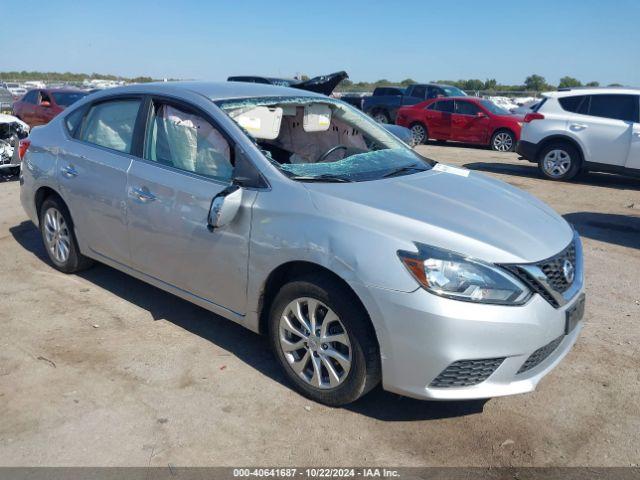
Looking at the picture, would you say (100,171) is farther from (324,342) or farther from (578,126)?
(578,126)

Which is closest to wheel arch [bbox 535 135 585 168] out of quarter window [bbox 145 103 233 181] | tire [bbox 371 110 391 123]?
quarter window [bbox 145 103 233 181]

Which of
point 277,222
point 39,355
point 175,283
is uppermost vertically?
point 277,222

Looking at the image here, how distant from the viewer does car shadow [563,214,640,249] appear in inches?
271

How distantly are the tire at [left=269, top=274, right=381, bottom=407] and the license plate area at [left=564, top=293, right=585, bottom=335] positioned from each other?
1.00 metres

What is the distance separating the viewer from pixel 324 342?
3203mm

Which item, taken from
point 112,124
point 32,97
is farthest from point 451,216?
point 32,97

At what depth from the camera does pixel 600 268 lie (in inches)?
228

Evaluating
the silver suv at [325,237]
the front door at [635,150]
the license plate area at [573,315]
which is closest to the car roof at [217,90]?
the silver suv at [325,237]

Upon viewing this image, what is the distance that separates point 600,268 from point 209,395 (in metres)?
4.21

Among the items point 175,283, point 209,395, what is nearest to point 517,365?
point 209,395

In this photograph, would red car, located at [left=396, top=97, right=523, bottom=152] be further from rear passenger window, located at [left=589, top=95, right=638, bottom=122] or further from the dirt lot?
the dirt lot

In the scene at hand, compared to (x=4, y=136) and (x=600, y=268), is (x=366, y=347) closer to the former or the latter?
(x=600, y=268)

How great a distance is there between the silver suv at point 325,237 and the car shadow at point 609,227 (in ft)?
11.5

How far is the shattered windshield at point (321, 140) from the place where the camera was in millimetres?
3771
